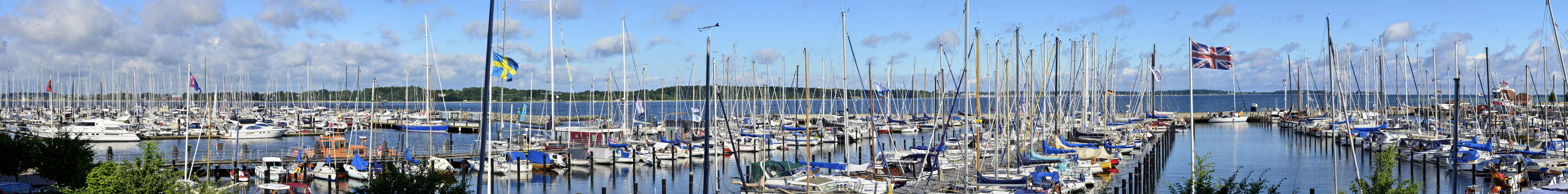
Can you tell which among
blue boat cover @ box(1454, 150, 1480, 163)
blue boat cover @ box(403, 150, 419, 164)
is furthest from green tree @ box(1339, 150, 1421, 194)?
blue boat cover @ box(403, 150, 419, 164)

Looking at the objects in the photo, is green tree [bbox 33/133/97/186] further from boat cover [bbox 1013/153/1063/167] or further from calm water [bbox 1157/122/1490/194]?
calm water [bbox 1157/122/1490/194]

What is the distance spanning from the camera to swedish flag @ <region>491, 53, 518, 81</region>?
89.5 feet

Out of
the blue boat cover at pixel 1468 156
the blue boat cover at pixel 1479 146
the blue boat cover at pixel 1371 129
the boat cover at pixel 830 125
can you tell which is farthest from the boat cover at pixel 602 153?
the blue boat cover at pixel 1371 129

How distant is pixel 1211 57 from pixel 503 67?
71.6 feet

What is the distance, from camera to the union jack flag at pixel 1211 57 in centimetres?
3180

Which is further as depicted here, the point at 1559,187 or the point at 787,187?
the point at 787,187

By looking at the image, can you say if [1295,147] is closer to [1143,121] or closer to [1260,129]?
[1143,121]

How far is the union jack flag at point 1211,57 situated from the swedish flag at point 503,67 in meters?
20.6

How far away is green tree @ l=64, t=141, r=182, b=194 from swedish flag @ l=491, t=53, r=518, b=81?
27.5ft

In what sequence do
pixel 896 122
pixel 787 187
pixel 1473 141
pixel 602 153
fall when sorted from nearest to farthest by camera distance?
1. pixel 787 187
2. pixel 602 153
3. pixel 1473 141
4. pixel 896 122

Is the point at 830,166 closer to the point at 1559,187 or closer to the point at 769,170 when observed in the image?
the point at 769,170

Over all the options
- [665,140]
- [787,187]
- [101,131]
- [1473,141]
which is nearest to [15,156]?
[787,187]

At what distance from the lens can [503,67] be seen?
26875 millimetres

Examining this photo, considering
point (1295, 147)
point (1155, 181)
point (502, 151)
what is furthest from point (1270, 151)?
point (502, 151)
